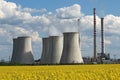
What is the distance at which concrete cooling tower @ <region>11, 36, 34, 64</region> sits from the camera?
7138 cm

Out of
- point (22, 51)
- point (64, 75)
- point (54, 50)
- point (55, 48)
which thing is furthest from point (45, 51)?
point (64, 75)

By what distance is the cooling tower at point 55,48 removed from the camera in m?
73.5

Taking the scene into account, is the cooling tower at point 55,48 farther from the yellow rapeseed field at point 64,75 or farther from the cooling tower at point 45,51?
A: the yellow rapeseed field at point 64,75

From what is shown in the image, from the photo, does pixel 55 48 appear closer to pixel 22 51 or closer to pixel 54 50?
pixel 54 50

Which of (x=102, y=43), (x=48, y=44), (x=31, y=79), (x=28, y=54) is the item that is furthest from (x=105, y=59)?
(x=31, y=79)

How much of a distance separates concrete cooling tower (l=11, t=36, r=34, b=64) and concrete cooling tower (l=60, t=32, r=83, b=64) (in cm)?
922

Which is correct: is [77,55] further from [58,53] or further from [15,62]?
→ [15,62]

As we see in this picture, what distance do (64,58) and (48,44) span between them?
1182cm

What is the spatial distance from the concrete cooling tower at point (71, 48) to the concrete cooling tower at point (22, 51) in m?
9.22

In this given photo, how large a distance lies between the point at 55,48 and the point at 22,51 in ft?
23.0

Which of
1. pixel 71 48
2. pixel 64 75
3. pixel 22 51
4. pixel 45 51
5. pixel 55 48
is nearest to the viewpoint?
pixel 64 75

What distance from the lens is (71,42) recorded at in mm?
65188

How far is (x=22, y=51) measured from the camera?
72062 millimetres

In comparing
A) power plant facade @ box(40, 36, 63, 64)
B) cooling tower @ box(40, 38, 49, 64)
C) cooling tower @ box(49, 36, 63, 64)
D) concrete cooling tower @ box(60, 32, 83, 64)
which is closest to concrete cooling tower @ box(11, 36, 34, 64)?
cooling tower @ box(40, 38, 49, 64)
